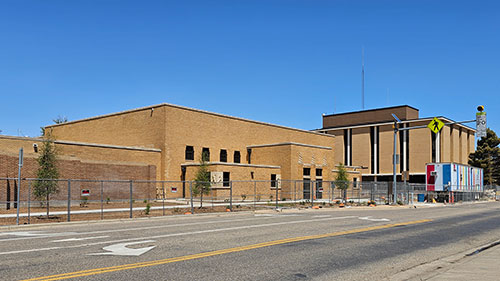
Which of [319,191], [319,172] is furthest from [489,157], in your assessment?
[319,191]

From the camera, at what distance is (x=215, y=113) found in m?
49.1

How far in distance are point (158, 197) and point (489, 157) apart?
233 feet

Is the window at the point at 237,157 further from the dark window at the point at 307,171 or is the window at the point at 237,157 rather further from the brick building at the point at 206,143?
the dark window at the point at 307,171

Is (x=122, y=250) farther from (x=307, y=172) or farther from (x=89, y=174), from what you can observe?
(x=307, y=172)

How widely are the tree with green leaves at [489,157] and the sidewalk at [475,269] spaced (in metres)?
84.1

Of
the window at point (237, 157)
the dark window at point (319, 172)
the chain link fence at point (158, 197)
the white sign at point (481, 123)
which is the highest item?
the white sign at point (481, 123)

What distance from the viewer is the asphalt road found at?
861 centimetres

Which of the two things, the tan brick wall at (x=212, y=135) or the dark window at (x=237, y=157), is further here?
the dark window at (x=237, y=157)

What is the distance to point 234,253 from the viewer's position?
1099 centimetres

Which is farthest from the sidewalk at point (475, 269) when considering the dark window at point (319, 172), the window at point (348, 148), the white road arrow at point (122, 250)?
the window at point (348, 148)

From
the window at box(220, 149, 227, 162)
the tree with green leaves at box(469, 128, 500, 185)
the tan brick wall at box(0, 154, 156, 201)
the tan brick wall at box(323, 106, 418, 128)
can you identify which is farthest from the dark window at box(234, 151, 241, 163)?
the tree with green leaves at box(469, 128, 500, 185)

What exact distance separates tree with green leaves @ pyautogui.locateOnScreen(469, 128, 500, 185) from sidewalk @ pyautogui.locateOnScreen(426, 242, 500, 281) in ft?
276

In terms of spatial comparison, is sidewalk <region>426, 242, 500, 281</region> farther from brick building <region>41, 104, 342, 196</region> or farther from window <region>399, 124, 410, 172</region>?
window <region>399, 124, 410, 172</region>

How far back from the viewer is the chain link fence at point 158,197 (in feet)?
79.9
